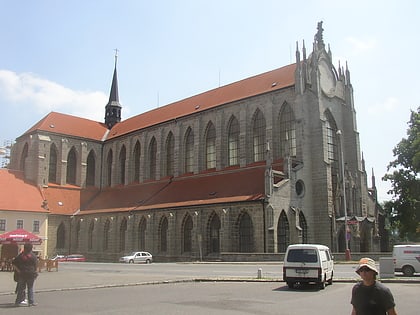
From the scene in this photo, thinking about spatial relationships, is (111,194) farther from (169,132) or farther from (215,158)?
(215,158)

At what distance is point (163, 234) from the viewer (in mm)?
47906

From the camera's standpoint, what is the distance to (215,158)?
5131 centimetres

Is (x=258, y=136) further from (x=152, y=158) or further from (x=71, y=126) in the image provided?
(x=71, y=126)

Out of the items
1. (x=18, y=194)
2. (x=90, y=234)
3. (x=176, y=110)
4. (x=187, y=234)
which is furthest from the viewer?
(x=176, y=110)

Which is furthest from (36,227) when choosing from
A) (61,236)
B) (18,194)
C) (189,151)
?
(189,151)

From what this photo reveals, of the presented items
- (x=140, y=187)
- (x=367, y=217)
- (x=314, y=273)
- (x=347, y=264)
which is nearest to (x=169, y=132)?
(x=140, y=187)

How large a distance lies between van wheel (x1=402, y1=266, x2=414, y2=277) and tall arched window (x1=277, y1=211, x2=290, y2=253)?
14.6m

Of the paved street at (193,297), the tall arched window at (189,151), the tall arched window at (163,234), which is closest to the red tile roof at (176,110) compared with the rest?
the tall arched window at (189,151)

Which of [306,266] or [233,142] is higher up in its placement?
[233,142]

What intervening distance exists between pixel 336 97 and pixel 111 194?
101 feet

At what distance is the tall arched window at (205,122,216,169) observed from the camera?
52.0 metres

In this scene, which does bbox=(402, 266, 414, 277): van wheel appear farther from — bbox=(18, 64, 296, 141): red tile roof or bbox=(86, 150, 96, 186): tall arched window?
bbox=(86, 150, 96, 186): tall arched window

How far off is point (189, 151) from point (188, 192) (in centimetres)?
812

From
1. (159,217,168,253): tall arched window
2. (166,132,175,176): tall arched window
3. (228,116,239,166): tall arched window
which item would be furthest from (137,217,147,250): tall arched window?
(228,116,239,166): tall arched window
